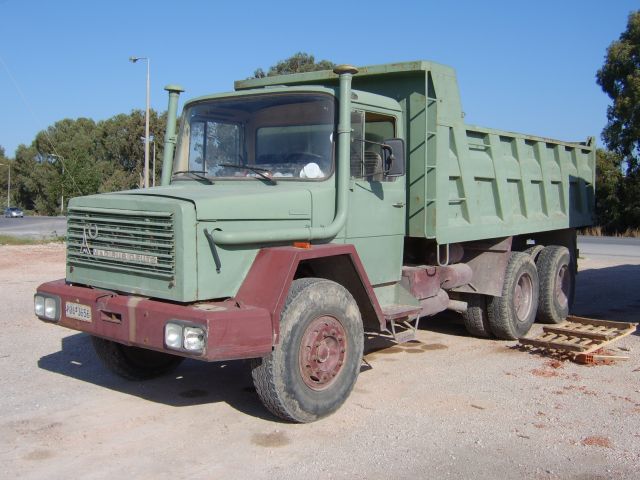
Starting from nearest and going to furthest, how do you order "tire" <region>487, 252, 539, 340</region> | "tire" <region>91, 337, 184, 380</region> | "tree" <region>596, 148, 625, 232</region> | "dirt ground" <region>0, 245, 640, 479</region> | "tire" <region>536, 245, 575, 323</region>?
"dirt ground" <region>0, 245, 640, 479</region>
"tire" <region>91, 337, 184, 380</region>
"tire" <region>487, 252, 539, 340</region>
"tire" <region>536, 245, 575, 323</region>
"tree" <region>596, 148, 625, 232</region>

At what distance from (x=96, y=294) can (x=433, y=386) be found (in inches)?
125

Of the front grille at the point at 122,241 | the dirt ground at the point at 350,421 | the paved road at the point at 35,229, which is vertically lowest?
the dirt ground at the point at 350,421

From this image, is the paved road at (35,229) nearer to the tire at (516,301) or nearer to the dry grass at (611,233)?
the tire at (516,301)

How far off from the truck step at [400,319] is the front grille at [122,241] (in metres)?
2.25

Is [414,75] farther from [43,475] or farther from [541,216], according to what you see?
[43,475]

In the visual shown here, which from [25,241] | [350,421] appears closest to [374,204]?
[350,421]

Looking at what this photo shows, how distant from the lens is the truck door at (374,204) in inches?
227

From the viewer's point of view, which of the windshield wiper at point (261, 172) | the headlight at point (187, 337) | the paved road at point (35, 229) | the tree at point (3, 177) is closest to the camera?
the headlight at point (187, 337)

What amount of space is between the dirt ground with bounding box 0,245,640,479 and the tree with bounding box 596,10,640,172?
28.8m

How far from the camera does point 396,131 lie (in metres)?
6.38

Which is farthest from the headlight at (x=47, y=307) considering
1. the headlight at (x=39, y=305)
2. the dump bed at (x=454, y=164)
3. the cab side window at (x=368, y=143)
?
the dump bed at (x=454, y=164)

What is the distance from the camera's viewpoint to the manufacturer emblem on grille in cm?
527

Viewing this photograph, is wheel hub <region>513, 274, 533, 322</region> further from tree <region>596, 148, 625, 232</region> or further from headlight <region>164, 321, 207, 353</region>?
tree <region>596, 148, 625, 232</region>

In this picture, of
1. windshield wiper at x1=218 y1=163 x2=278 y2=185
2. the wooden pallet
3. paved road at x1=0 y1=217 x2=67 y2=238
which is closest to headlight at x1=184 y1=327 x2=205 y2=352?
windshield wiper at x1=218 y1=163 x2=278 y2=185
